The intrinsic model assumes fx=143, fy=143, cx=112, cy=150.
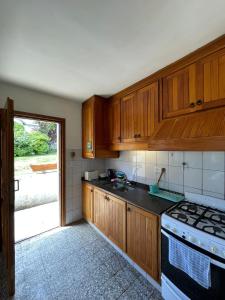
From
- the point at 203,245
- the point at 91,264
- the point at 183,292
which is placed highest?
the point at 203,245

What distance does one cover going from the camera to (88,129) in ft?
8.25

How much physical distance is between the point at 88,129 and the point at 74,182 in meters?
1.01

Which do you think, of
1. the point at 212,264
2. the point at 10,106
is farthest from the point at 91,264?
the point at 10,106

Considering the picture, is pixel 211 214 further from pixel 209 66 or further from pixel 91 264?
pixel 91 264

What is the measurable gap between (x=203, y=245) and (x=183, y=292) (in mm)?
483

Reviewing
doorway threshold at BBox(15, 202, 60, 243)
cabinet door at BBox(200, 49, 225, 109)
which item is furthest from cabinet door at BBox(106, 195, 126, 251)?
cabinet door at BBox(200, 49, 225, 109)

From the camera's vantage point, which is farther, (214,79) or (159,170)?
(159,170)

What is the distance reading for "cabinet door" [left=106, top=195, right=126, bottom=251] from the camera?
69.5 inches

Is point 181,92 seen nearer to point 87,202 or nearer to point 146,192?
point 146,192

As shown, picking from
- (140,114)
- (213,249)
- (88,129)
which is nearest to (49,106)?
(88,129)

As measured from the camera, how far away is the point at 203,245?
98cm

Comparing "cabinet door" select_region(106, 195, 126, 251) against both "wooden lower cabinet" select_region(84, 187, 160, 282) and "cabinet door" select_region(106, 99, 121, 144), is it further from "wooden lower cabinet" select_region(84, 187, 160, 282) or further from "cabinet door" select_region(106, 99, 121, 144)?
"cabinet door" select_region(106, 99, 121, 144)

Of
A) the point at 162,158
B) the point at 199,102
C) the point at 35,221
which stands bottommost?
the point at 35,221

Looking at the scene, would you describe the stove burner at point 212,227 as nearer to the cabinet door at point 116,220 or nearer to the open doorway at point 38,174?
the cabinet door at point 116,220
